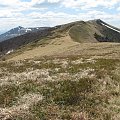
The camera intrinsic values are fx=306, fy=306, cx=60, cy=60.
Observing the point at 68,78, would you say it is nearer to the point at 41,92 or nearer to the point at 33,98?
the point at 41,92

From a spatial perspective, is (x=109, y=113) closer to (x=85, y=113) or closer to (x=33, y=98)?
(x=85, y=113)

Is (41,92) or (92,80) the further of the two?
(92,80)

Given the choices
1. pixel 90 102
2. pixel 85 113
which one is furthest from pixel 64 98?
pixel 85 113

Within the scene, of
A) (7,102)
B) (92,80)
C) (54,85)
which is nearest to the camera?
(7,102)

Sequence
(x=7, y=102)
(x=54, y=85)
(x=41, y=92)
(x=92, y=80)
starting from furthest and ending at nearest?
(x=92, y=80)
(x=54, y=85)
(x=41, y=92)
(x=7, y=102)

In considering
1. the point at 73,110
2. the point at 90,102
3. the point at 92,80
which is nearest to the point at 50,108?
the point at 73,110

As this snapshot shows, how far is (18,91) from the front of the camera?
19.8 meters

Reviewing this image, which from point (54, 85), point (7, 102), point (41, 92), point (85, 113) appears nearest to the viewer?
point (85, 113)

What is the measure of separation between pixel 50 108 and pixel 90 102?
2.79 m

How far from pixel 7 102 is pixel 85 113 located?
4.72m

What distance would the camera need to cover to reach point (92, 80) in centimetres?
2273

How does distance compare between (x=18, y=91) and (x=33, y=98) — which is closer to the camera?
(x=33, y=98)

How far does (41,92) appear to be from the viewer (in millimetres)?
19359

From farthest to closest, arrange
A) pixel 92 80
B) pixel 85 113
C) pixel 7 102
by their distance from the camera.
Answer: pixel 92 80, pixel 7 102, pixel 85 113
